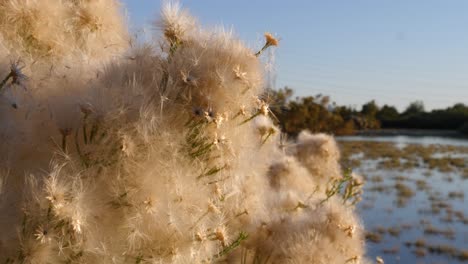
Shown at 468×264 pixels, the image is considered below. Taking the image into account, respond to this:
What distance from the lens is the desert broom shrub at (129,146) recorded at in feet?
4.39

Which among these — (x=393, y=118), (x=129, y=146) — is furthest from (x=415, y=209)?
(x=393, y=118)

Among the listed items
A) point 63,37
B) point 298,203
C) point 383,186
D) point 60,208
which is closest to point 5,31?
point 63,37

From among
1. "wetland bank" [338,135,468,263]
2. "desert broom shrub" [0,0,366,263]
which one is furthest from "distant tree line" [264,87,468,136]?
"desert broom shrub" [0,0,366,263]

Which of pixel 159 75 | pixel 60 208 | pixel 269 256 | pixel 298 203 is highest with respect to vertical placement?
pixel 159 75

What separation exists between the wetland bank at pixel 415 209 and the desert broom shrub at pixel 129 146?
291cm

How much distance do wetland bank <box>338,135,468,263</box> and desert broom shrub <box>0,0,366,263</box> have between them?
2910 mm

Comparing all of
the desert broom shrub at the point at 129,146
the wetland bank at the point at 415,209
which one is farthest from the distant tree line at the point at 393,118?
the desert broom shrub at the point at 129,146

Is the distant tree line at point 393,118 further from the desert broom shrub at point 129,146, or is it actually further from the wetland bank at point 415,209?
the desert broom shrub at point 129,146

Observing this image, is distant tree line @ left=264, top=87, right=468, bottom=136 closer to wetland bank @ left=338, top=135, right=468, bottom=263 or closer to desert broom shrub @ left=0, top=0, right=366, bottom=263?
wetland bank @ left=338, top=135, right=468, bottom=263

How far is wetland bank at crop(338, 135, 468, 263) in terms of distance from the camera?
42.5 ft

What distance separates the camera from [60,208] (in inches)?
50.6

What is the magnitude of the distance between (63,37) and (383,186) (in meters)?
21.5

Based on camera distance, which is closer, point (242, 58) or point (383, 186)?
point (242, 58)

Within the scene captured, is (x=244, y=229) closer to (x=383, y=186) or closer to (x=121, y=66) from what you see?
(x=121, y=66)
